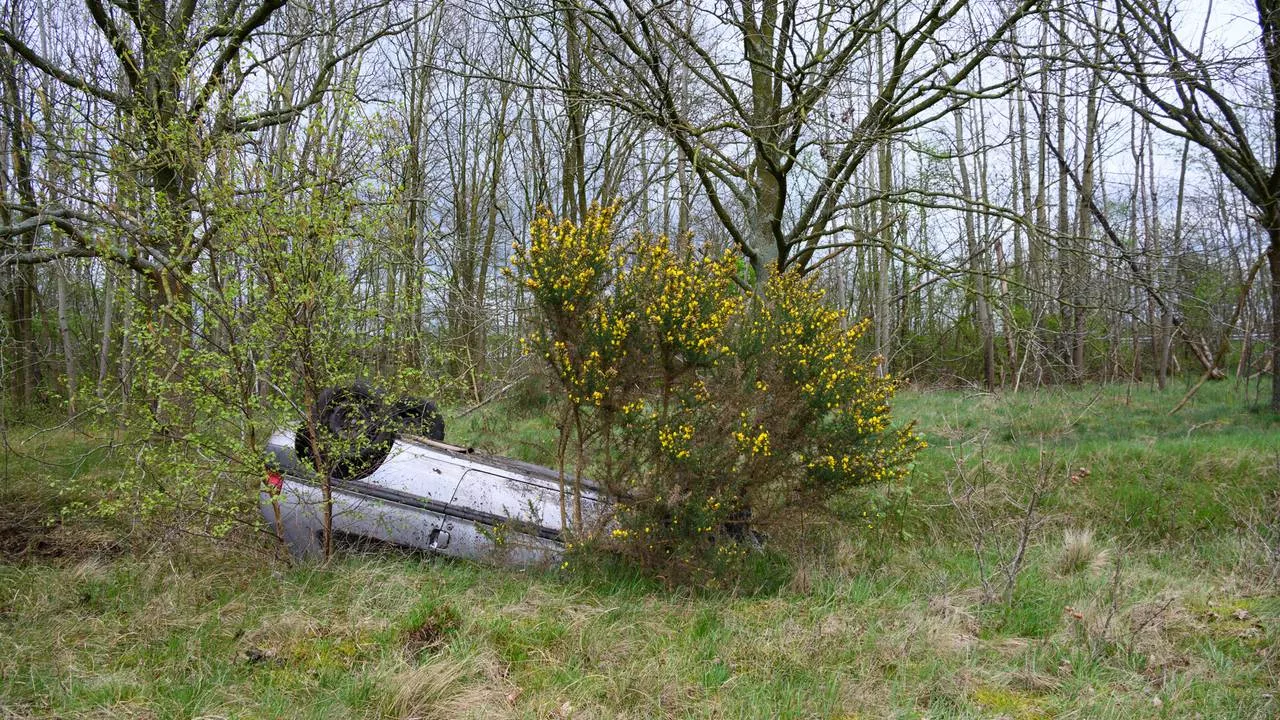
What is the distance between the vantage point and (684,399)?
5191mm

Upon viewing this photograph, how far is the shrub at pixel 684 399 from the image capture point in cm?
503

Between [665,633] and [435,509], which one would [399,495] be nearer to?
[435,509]

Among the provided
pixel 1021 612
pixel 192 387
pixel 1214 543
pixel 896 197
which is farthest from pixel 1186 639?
pixel 192 387

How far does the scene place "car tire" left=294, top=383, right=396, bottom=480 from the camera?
16.7 feet

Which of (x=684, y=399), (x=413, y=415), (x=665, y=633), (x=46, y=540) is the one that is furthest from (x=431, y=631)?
(x=46, y=540)

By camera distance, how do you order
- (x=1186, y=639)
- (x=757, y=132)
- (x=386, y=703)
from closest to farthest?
1. (x=386, y=703)
2. (x=1186, y=639)
3. (x=757, y=132)

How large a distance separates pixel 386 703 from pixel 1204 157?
808 inches

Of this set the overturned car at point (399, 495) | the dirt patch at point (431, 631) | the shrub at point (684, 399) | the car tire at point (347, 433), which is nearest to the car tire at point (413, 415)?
the overturned car at point (399, 495)

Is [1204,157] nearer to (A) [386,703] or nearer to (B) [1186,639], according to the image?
(B) [1186,639]

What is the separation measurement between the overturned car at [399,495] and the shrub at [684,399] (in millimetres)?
315

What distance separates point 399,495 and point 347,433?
0.66 meters

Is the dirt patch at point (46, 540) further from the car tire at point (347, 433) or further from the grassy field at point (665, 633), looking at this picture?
the car tire at point (347, 433)

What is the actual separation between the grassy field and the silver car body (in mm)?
207

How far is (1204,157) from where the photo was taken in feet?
56.0
